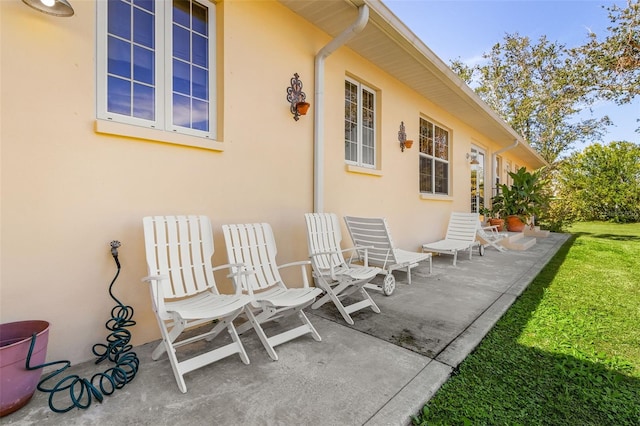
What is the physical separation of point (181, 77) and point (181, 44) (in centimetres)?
33

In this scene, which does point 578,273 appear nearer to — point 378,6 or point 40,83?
point 378,6

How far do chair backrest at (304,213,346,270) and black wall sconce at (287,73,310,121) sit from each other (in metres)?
1.33

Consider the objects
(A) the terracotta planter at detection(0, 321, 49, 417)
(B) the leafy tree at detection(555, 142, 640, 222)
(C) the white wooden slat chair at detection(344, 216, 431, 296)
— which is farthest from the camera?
(B) the leafy tree at detection(555, 142, 640, 222)

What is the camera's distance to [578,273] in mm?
5508

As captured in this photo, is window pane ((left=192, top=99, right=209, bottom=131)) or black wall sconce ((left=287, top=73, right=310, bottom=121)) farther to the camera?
black wall sconce ((left=287, top=73, right=310, bottom=121))

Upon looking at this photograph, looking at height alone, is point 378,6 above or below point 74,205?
above

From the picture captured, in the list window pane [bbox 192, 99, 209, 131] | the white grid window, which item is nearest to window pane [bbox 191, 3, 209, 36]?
window pane [bbox 192, 99, 209, 131]

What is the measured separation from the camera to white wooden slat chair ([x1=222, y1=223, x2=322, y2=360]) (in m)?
2.47

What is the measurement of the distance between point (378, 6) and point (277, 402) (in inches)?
161

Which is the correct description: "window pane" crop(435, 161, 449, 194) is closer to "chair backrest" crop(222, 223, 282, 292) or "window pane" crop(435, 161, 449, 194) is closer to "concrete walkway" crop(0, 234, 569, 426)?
"concrete walkway" crop(0, 234, 569, 426)

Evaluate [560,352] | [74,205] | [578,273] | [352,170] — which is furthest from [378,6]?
[578,273]

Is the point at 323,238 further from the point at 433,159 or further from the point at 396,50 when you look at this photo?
the point at 433,159

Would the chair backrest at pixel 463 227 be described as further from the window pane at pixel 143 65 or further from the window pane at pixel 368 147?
the window pane at pixel 143 65

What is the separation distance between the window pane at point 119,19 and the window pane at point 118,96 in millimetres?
399
